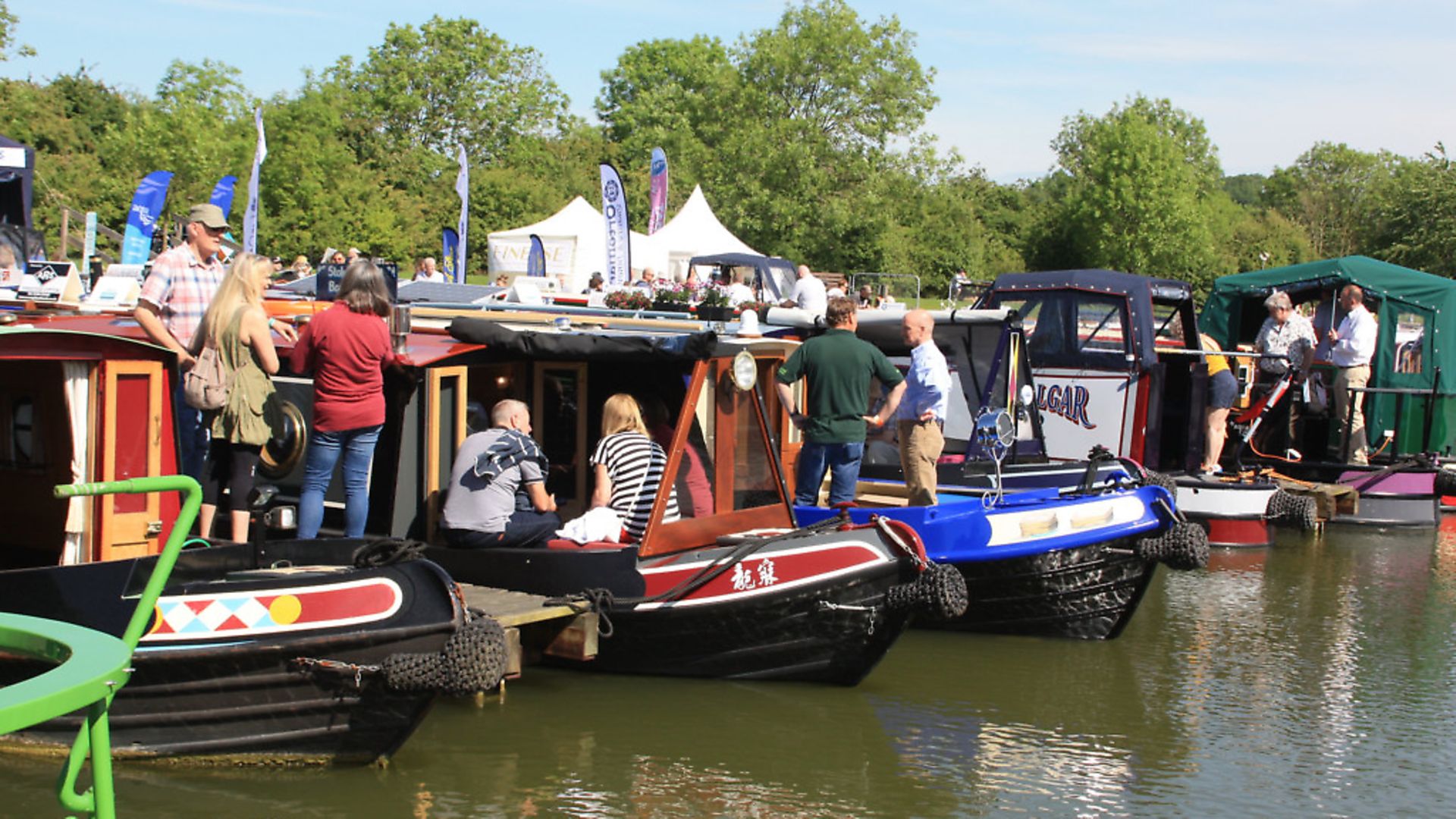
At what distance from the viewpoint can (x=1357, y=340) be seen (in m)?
14.8

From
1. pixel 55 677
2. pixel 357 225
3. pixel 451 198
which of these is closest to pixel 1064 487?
pixel 55 677

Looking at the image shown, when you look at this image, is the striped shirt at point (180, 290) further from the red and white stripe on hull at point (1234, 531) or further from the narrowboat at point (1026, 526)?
the red and white stripe on hull at point (1234, 531)

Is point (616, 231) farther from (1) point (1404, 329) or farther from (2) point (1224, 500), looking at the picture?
(2) point (1224, 500)

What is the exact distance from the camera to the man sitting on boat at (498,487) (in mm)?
7391

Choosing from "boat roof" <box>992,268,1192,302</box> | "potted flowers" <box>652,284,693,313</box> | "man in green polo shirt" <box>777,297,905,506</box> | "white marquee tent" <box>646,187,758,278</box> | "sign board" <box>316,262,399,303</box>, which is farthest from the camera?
"white marquee tent" <box>646,187,758,278</box>

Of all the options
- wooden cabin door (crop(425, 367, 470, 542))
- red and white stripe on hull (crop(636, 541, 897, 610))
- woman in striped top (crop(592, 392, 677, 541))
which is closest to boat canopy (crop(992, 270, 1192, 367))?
red and white stripe on hull (crop(636, 541, 897, 610))

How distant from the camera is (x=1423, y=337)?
1565 cm

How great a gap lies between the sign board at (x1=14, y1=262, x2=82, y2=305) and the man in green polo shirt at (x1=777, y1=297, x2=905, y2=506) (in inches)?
179

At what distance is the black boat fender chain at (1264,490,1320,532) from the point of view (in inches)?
508

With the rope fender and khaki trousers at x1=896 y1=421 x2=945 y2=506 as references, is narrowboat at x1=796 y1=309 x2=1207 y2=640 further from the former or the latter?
khaki trousers at x1=896 y1=421 x2=945 y2=506

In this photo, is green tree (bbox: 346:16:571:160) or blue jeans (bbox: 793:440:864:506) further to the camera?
green tree (bbox: 346:16:571:160)

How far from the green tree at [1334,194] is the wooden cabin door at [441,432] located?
49.3 m

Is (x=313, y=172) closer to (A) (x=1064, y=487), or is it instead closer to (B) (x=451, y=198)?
(B) (x=451, y=198)

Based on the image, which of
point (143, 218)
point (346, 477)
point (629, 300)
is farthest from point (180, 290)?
point (143, 218)
